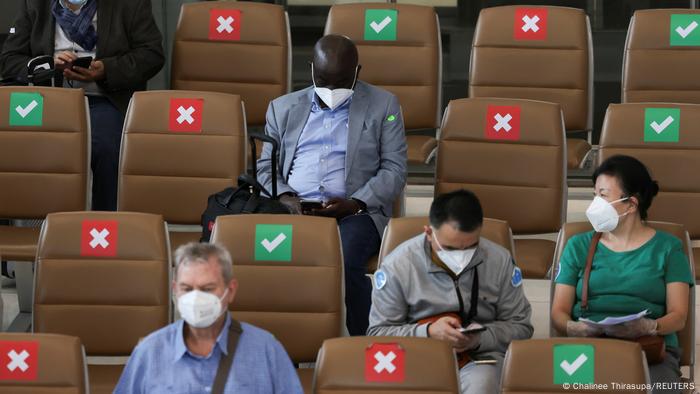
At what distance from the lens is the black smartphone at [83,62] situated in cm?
593

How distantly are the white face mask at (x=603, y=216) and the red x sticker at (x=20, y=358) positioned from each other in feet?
5.90

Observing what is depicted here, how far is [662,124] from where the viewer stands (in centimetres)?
524

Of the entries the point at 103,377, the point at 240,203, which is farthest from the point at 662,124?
the point at 103,377

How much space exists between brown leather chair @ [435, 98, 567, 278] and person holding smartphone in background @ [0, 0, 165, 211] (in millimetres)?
A: 1530

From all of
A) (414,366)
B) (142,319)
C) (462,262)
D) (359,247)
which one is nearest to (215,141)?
(359,247)

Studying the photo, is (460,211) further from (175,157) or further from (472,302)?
(175,157)

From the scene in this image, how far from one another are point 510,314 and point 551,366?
2.18 ft

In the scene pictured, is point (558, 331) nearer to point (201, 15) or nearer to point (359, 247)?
point (359, 247)

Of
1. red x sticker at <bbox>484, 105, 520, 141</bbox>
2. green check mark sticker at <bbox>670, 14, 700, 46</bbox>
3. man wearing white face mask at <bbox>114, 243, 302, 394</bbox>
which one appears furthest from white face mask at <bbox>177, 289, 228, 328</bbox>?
green check mark sticker at <bbox>670, 14, 700, 46</bbox>

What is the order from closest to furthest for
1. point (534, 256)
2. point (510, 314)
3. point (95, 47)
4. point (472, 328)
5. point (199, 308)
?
point (199, 308), point (472, 328), point (510, 314), point (534, 256), point (95, 47)

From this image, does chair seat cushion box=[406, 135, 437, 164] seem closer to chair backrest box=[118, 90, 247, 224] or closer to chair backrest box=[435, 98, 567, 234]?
chair backrest box=[435, 98, 567, 234]

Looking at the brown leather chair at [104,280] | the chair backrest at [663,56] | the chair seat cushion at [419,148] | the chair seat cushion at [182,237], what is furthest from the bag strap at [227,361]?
the chair backrest at [663,56]

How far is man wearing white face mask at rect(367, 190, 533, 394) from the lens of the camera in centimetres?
400

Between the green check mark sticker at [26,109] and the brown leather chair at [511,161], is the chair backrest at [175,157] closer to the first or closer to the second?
the green check mark sticker at [26,109]
